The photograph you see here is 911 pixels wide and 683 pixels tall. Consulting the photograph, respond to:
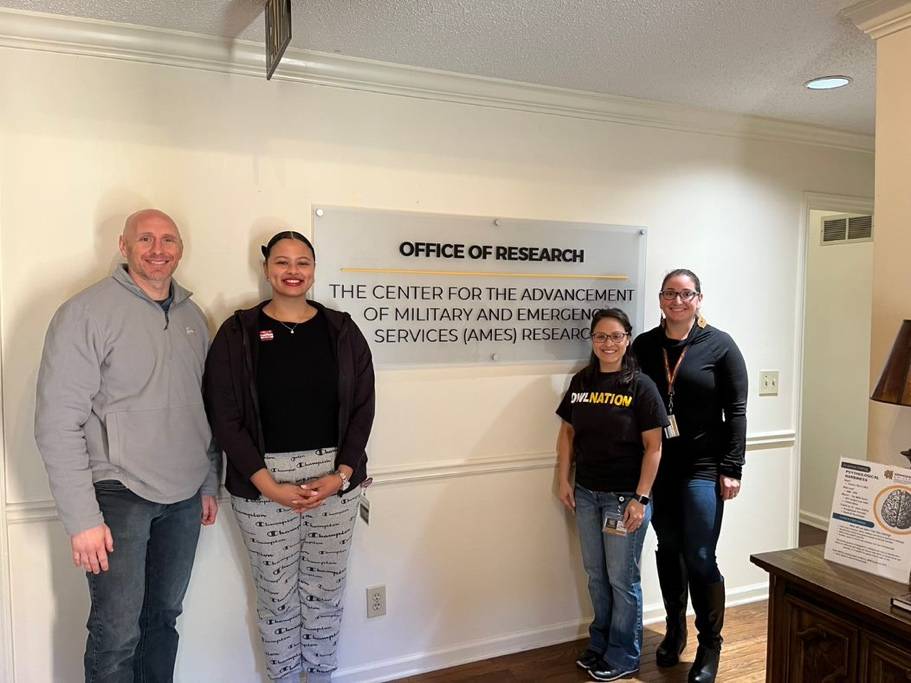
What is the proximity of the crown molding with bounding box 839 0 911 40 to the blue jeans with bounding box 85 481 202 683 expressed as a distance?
8.20 ft

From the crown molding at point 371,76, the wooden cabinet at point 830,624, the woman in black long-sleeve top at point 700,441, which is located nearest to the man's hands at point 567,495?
the woman in black long-sleeve top at point 700,441

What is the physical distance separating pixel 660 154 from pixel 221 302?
198 centimetres

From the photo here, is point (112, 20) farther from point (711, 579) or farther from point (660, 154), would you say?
point (711, 579)

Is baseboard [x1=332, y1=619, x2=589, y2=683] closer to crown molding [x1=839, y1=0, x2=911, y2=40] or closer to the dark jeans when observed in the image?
the dark jeans

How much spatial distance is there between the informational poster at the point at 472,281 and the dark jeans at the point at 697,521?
677mm

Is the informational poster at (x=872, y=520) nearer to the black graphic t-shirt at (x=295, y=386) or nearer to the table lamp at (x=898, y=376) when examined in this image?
the table lamp at (x=898, y=376)

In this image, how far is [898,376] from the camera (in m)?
1.52

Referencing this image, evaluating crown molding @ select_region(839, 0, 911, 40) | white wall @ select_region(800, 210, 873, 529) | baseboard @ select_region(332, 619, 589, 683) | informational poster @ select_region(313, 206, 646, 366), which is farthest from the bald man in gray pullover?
white wall @ select_region(800, 210, 873, 529)

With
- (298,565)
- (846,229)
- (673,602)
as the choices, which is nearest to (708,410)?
(673,602)

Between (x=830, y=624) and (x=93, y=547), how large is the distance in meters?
1.91

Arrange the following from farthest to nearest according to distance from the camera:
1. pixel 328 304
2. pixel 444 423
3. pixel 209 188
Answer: pixel 444 423 → pixel 328 304 → pixel 209 188

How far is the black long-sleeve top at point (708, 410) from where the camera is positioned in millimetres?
2402

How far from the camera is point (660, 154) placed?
2.85 m

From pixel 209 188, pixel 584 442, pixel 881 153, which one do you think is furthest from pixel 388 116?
pixel 881 153
